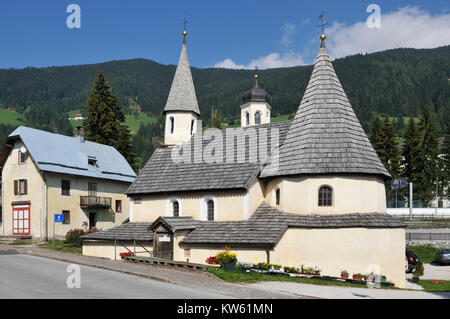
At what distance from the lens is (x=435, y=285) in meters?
23.8

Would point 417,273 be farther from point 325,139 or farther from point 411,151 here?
point 411,151

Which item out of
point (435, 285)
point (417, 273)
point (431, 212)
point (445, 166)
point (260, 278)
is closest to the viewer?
point (260, 278)

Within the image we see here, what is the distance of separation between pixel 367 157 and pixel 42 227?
25.6 m

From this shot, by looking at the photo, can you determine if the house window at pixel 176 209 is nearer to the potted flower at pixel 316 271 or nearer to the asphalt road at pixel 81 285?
the asphalt road at pixel 81 285

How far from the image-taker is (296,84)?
175750 millimetres

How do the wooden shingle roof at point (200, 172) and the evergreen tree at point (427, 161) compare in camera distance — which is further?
the evergreen tree at point (427, 161)

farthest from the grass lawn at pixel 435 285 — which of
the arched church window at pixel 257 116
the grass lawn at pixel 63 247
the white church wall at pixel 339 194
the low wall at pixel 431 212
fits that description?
the low wall at pixel 431 212

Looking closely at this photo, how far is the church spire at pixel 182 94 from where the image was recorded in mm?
36969

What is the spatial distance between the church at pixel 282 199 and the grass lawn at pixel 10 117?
16022cm

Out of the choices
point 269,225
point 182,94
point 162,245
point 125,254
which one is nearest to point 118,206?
point 182,94

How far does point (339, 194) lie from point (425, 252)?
17.6 meters

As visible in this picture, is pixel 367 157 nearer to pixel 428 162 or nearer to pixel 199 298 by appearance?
pixel 199 298

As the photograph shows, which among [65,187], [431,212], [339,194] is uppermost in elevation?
[65,187]

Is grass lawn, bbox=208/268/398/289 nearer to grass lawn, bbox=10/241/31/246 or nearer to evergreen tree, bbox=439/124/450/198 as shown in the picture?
grass lawn, bbox=10/241/31/246
